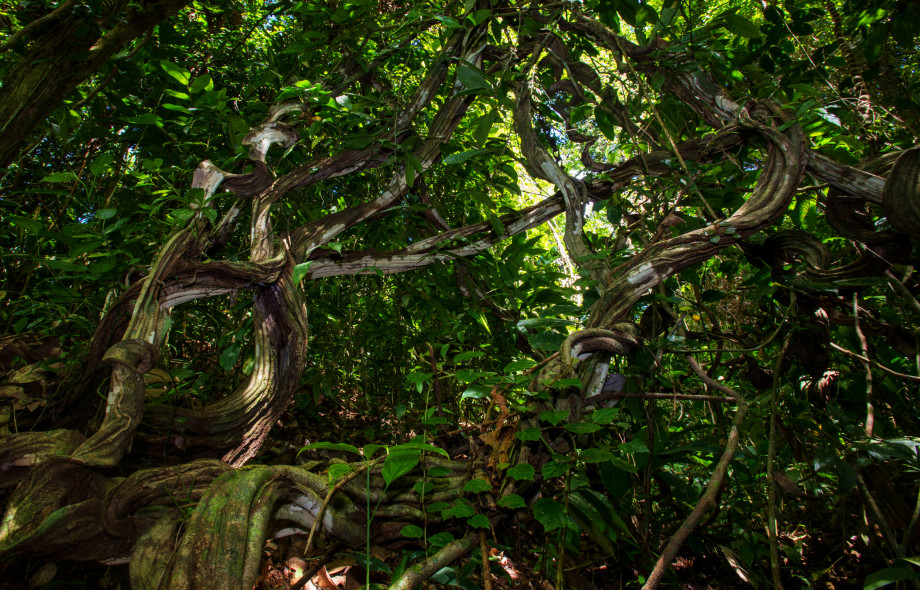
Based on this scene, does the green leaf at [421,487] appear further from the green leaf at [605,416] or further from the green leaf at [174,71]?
the green leaf at [174,71]

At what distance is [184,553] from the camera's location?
66 centimetres

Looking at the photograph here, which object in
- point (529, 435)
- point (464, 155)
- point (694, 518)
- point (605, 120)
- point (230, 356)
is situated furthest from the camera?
point (605, 120)

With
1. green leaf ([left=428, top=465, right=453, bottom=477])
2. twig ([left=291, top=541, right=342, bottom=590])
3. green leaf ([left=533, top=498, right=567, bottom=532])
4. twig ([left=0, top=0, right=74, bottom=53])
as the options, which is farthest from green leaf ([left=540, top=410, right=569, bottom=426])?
twig ([left=0, top=0, right=74, bottom=53])

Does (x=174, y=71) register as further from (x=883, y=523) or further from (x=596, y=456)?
(x=883, y=523)

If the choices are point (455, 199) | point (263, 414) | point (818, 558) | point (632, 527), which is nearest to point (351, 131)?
point (455, 199)

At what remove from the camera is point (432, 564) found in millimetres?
717

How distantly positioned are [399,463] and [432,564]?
7.2 inches

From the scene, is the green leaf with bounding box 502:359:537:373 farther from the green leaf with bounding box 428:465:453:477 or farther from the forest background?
the green leaf with bounding box 428:465:453:477

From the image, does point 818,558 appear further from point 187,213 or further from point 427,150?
point 187,213

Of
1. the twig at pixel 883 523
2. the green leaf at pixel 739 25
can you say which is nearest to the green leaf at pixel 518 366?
the twig at pixel 883 523

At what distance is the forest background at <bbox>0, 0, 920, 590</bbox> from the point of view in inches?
31.1

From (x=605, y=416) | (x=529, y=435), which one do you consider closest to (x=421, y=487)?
(x=529, y=435)

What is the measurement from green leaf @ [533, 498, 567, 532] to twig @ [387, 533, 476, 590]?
0.50 feet

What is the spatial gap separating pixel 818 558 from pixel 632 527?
0.74 metres
